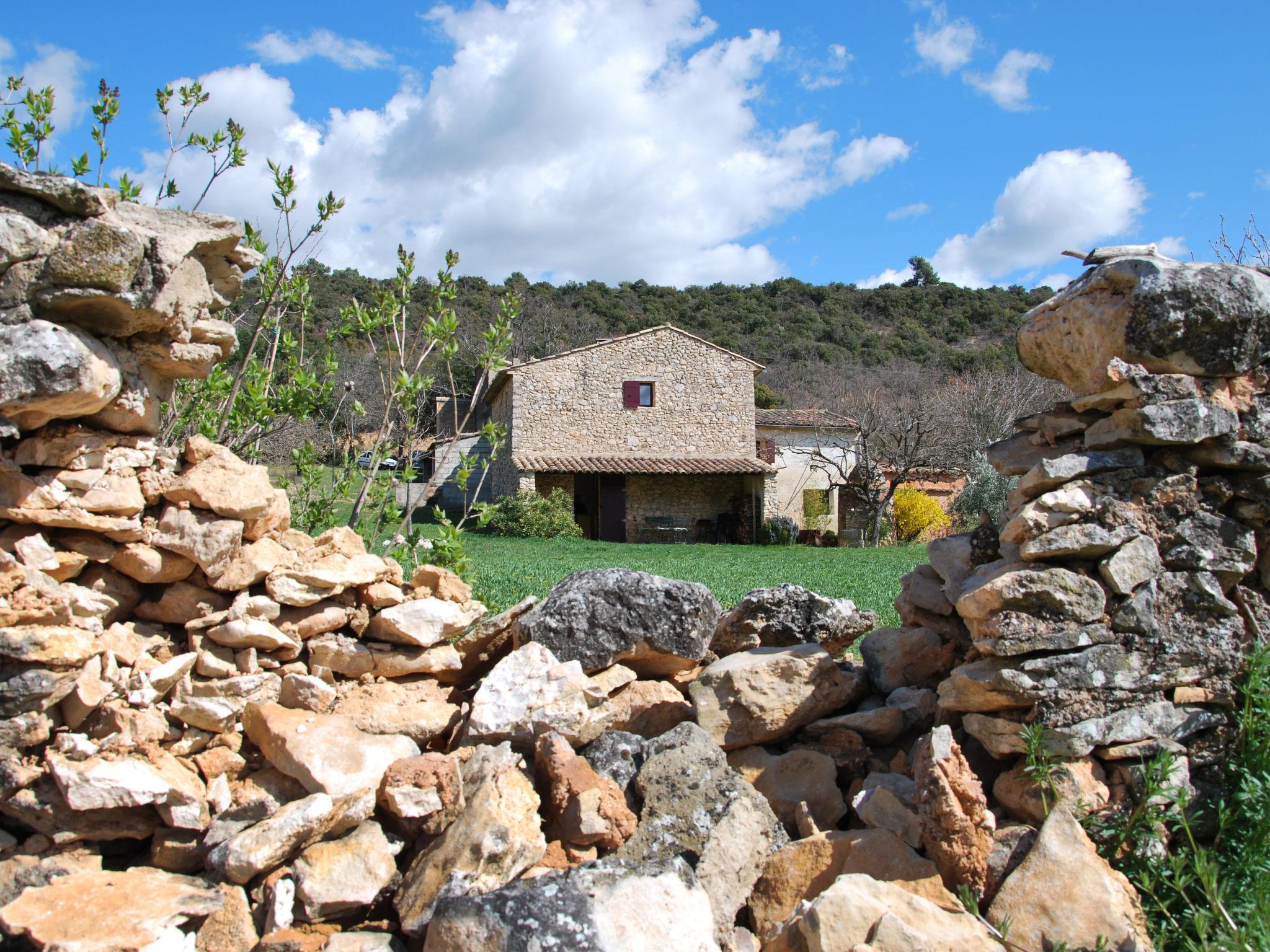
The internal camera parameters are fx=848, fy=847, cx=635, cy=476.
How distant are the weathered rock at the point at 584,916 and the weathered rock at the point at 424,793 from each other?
521 millimetres

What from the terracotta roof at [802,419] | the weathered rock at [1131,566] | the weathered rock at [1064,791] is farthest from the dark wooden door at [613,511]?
→ the weathered rock at [1064,791]

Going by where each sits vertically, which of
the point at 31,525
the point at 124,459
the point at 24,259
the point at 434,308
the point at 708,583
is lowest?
the point at 708,583

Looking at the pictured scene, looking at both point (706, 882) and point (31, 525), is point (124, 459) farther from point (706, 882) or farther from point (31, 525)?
point (706, 882)

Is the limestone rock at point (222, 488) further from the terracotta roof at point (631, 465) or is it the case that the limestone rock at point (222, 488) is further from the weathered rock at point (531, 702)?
the terracotta roof at point (631, 465)

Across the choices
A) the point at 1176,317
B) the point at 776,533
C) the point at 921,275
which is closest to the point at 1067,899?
the point at 1176,317

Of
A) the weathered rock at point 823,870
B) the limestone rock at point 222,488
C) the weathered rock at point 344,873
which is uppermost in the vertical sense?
the limestone rock at point 222,488

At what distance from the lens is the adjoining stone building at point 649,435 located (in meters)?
27.7

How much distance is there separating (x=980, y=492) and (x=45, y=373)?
25761 millimetres

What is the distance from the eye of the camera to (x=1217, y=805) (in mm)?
3240

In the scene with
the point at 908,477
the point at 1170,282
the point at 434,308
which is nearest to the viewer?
the point at 1170,282

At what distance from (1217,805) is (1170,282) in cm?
209

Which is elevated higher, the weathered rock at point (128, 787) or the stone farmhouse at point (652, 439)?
the stone farmhouse at point (652, 439)

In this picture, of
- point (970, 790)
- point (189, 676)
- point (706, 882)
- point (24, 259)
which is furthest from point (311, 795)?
point (970, 790)

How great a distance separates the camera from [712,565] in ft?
58.7
